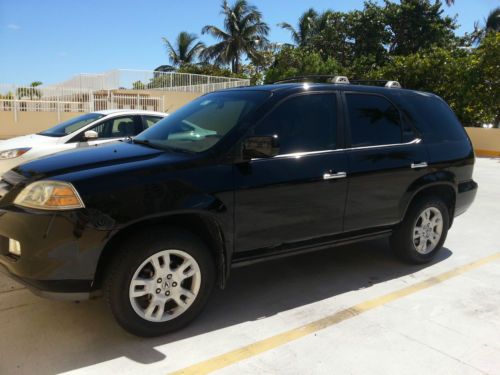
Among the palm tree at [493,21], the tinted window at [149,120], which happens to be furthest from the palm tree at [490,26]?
the tinted window at [149,120]

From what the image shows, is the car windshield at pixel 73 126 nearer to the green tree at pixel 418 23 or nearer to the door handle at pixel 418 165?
the door handle at pixel 418 165

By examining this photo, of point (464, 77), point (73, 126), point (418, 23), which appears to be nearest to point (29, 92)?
point (73, 126)

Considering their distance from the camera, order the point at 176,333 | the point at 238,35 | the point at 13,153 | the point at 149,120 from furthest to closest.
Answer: the point at 238,35
the point at 149,120
the point at 13,153
the point at 176,333

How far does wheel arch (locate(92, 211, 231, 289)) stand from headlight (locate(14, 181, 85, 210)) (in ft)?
1.12

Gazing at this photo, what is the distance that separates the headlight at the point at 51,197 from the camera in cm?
303

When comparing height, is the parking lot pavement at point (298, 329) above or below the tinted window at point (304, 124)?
below

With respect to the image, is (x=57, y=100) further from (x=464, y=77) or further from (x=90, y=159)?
(x=90, y=159)

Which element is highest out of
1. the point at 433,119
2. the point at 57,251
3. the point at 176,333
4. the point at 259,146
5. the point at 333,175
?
the point at 433,119

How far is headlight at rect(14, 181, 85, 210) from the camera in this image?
9.94 ft

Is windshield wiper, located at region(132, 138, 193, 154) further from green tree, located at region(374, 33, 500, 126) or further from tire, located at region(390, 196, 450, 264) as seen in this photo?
green tree, located at region(374, 33, 500, 126)

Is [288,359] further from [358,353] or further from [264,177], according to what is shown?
[264,177]

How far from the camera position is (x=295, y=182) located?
388 centimetres

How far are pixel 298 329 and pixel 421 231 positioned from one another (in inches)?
82.7

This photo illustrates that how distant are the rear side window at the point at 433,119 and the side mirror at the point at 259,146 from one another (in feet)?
6.60
